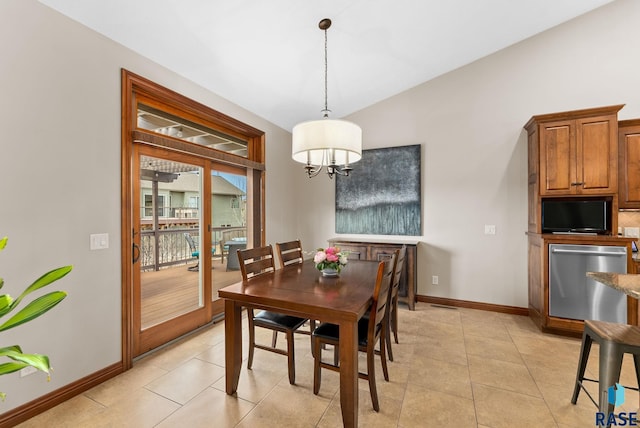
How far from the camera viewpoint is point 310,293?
1929 mm

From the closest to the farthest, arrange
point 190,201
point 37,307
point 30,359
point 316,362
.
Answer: point 30,359, point 37,307, point 316,362, point 190,201

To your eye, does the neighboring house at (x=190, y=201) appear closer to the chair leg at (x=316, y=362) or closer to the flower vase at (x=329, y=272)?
the flower vase at (x=329, y=272)

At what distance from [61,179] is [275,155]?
275 cm

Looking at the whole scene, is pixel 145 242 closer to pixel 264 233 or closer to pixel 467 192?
pixel 264 233

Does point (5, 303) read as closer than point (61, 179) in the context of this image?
Yes

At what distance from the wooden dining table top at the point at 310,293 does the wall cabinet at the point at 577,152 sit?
2.43 metres

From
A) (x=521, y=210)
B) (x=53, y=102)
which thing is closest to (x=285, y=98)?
(x=53, y=102)

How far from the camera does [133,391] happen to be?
83.4 inches

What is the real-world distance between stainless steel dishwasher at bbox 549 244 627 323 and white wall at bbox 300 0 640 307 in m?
0.61

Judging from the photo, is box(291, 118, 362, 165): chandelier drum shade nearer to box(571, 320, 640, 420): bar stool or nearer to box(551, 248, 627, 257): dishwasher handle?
box(571, 320, 640, 420): bar stool

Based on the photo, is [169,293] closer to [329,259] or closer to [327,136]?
[329,259]

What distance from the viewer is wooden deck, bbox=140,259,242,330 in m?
2.75

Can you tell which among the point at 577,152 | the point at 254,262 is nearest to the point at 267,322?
the point at 254,262

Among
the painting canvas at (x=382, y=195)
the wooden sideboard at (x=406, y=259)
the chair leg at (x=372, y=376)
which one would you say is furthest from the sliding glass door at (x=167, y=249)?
the painting canvas at (x=382, y=195)
